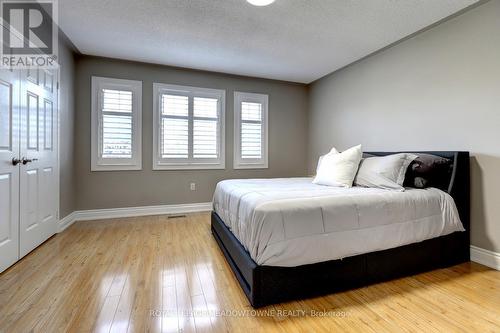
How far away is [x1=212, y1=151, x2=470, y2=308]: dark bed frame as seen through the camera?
62.4 inches

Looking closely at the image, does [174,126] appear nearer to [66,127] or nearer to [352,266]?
[66,127]

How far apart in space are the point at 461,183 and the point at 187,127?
12.3 ft

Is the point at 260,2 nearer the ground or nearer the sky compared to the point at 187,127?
nearer the sky


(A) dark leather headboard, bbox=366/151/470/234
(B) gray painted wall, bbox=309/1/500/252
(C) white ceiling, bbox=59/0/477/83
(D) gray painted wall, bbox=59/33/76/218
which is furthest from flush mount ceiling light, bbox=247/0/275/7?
(D) gray painted wall, bbox=59/33/76/218

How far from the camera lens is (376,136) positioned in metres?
3.40

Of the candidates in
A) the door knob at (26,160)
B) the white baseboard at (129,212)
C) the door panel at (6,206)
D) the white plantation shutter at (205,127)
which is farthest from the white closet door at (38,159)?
the white plantation shutter at (205,127)

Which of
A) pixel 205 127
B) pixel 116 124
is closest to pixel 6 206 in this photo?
pixel 116 124

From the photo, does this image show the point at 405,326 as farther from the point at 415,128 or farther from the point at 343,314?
the point at 415,128

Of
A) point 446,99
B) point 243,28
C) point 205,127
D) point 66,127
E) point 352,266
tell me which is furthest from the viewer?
point 205,127

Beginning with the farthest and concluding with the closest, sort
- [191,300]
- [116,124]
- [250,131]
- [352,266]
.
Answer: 1. [250,131]
2. [116,124]
3. [352,266]
4. [191,300]

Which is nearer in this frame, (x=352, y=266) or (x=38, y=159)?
(x=352, y=266)

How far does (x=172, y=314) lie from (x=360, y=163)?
7.81ft

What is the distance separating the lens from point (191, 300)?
1668mm

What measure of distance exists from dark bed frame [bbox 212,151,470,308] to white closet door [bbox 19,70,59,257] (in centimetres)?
195
